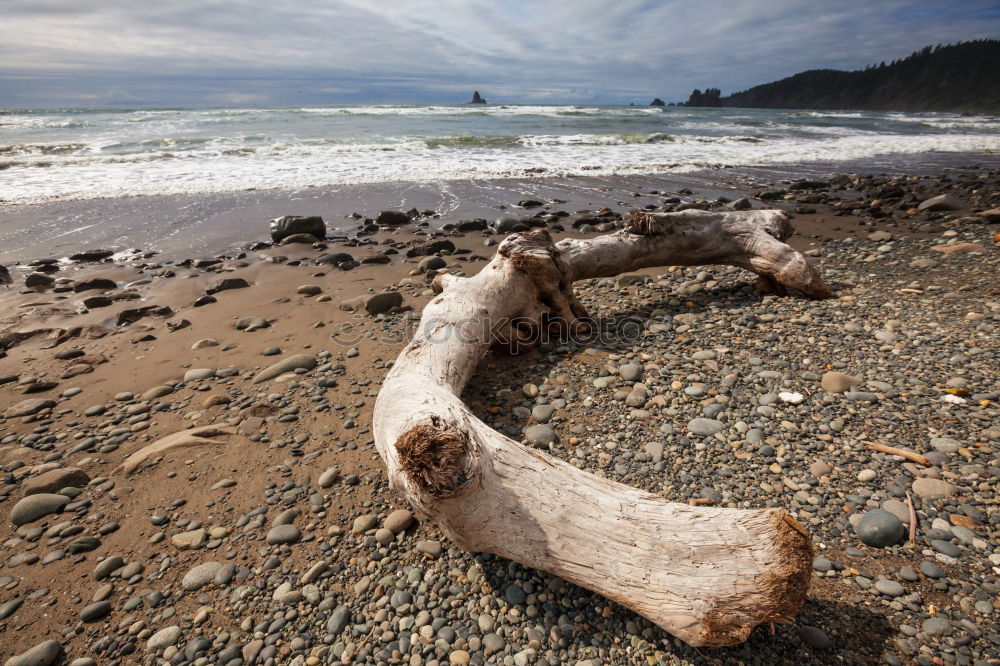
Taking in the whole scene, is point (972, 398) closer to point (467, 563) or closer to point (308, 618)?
point (467, 563)

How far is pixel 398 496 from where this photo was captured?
9.05 feet

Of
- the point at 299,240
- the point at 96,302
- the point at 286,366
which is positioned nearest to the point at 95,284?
the point at 96,302

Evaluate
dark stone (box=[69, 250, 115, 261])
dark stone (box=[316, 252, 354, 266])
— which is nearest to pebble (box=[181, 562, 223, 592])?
dark stone (box=[316, 252, 354, 266])

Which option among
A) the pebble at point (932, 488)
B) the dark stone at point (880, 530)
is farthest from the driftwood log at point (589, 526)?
the pebble at point (932, 488)

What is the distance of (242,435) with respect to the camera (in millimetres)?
3344

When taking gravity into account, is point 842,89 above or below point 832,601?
above

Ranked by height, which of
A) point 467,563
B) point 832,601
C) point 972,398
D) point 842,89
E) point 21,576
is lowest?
point 21,576

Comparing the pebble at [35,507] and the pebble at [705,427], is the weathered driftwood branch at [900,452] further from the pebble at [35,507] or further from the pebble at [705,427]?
the pebble at [35,507]

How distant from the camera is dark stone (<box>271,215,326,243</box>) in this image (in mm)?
7949

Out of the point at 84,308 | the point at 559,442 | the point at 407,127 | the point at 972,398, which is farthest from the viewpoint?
the point at 407,127

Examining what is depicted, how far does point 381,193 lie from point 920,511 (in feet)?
38.4

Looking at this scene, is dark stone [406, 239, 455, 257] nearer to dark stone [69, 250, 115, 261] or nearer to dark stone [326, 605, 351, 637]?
dark stone [69, 250, 115, 261]

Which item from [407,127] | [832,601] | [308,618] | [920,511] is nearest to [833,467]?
[920,511]

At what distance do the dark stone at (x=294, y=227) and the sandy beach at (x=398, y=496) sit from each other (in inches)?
78.1
